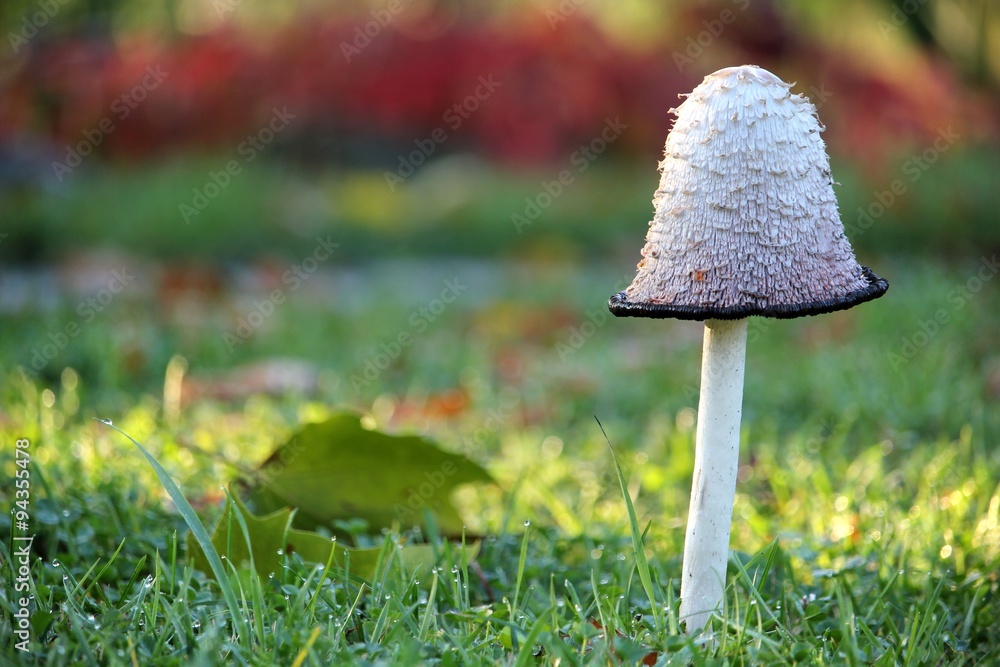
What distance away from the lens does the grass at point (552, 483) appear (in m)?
1.60

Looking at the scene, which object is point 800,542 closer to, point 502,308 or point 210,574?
point 210,574

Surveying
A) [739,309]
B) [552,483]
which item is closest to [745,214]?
[739,309]

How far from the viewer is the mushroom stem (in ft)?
5.28

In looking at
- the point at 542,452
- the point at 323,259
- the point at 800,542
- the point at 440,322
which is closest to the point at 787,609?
the point at 800,542

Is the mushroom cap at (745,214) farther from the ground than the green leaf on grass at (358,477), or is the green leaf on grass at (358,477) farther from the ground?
the mushroom cap at (745,214)

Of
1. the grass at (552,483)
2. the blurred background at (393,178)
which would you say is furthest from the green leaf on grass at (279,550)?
the blurred background at (393,178)

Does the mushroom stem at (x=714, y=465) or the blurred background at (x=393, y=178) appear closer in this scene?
the mushroom stem at (x=714, y=465)

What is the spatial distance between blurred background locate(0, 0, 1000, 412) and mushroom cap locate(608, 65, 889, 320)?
2.76 meters

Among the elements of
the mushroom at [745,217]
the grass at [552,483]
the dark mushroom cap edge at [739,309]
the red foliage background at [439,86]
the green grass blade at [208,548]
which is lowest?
the grass at [552,483]

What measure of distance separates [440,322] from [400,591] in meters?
3.52

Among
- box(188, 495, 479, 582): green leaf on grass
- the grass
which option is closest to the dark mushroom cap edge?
the grass

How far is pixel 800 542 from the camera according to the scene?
2221 millimetres

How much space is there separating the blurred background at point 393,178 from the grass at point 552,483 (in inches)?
3.6

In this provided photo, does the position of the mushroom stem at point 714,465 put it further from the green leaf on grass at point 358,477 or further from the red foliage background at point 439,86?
the red foliage background at point 439,86
